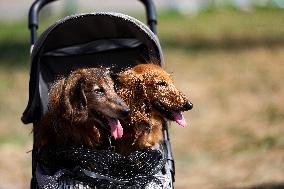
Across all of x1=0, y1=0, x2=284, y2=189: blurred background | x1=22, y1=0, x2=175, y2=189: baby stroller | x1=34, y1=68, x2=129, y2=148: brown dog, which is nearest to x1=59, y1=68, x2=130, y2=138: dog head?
x1=34, y1=68, x2=129, y2=148: brown dog

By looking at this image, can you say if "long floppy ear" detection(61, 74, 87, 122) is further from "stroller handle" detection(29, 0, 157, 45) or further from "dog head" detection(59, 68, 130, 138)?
"stroller handle" detection(29, 0, 157, 45)

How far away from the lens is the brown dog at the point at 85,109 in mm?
4395

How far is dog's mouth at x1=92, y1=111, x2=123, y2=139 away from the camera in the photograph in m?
4.41

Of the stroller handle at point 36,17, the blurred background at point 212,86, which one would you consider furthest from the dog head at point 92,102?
the stroller handle at point 36,17

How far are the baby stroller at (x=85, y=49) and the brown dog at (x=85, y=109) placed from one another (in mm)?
615

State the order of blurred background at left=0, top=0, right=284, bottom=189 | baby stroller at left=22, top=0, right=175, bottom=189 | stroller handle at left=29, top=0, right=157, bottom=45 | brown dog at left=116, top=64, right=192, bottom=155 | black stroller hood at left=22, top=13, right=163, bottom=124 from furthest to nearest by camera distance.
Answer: blurred background at left=0, top=0, right=284, bottom=189
stroller handle at left=29, top=0, right=157, bottom=45
black stroller hood at left=22, top=13, right=163, bottom=124
baby stroller at left=22, top=0, right=175, bottom=189
brown dog at left=116, top=64, right=192, bottom=155

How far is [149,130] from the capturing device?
4.66 metres

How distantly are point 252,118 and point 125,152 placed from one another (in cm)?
604

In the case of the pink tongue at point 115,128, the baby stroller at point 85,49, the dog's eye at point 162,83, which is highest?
the baby stroller at point 85,49

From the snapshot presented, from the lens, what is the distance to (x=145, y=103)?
182 inches

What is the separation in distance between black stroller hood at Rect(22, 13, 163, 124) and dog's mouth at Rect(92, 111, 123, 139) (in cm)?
76

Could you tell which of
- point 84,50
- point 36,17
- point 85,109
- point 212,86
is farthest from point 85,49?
point 212,86

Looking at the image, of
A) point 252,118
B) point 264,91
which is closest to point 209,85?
point 264,91

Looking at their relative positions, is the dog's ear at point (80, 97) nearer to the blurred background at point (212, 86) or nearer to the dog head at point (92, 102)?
Answer: the dog head at point (92, 102)
